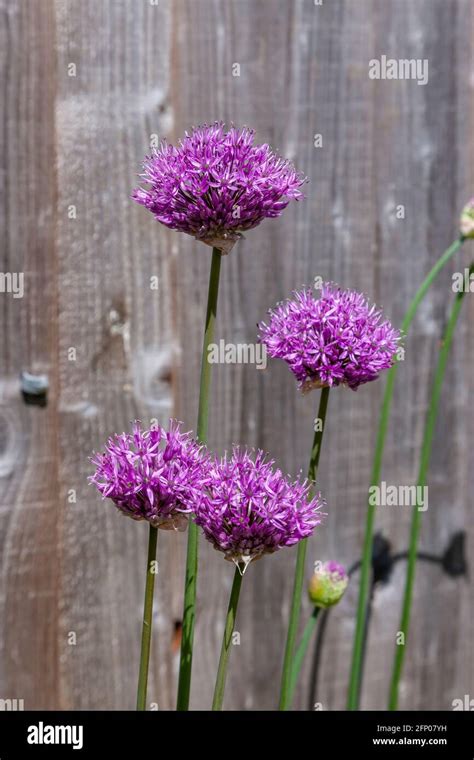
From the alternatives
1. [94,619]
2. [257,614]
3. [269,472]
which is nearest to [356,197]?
[257,614]

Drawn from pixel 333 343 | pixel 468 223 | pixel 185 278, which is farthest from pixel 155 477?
pixel 185 278

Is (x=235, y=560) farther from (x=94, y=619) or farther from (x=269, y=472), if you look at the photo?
(x=94, y=619)

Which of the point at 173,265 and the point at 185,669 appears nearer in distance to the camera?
the point at 185,669

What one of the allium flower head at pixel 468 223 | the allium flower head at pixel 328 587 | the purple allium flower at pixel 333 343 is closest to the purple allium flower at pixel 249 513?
the purple allium flower at pixel 333 343

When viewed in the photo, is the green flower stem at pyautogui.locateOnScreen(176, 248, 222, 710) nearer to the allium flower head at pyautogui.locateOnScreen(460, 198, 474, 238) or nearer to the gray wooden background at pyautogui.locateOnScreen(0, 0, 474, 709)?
the allium flower head at pyautogui.locateOnScreen(460, 198, 474, 238)

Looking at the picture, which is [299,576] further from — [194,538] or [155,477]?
[155,477]

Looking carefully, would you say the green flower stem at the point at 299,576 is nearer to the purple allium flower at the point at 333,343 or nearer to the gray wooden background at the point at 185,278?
the purple allium flower at the point at 333,343

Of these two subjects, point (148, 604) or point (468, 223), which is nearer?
point (148, 604)
